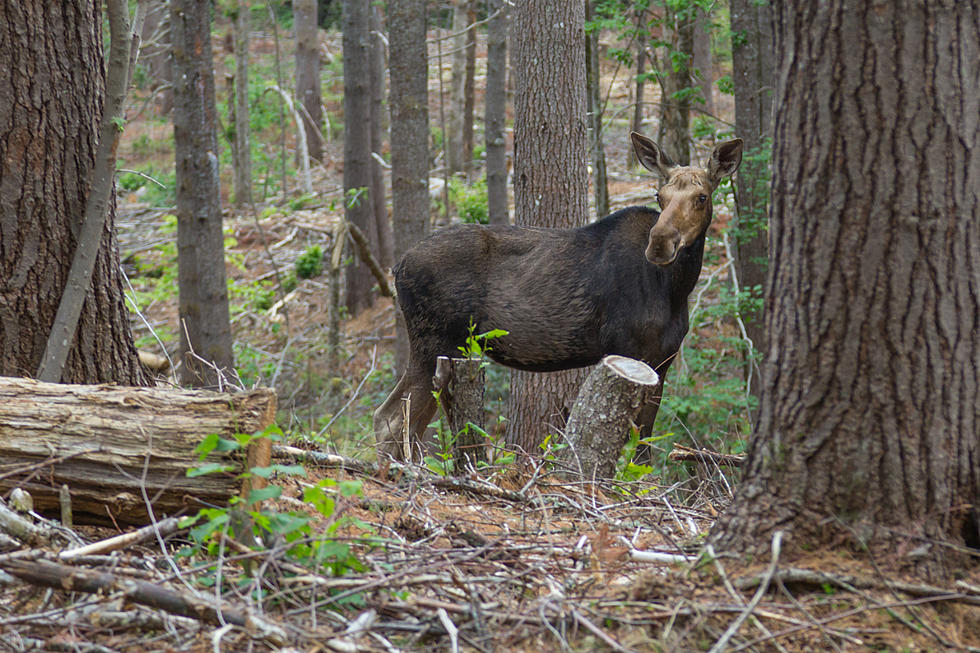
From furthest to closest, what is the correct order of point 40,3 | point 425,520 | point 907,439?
point 40,3, point 425,520, point 907,439

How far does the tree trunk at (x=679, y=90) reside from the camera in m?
12.2

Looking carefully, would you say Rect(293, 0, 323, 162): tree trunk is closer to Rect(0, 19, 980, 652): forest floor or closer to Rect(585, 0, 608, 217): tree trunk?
Rect(585, 0, 608, 217): tree trunk

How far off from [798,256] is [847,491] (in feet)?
2.85

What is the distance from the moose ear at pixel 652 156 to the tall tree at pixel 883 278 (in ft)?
12.2

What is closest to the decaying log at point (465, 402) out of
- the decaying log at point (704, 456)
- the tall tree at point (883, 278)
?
the decaying log at point (704, 456)

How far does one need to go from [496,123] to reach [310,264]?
16.5ft

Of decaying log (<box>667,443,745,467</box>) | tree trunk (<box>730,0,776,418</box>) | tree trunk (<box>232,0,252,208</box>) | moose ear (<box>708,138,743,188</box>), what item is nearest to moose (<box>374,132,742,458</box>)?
moose ear (<box>708,138,743,188</box>)

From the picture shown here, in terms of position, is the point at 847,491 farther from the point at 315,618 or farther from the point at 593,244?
the point at 593,244

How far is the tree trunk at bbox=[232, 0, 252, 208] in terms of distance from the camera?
20.1 metres

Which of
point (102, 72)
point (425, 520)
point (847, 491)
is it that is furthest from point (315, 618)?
point (102, 72)

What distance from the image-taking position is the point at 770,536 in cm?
344

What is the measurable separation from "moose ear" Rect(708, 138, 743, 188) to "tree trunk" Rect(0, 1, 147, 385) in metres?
4.28

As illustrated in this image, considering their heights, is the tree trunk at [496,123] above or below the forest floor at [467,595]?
above

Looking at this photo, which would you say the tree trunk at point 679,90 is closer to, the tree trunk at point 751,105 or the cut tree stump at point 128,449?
the tree trunk at point 751,105
